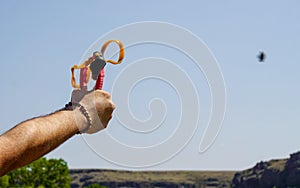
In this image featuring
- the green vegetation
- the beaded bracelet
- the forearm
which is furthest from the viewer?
the green vegetation

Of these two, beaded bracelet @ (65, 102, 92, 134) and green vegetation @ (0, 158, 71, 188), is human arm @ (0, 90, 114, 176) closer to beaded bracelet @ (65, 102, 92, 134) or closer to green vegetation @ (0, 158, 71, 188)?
beaded bracelet @ (65, 102, 92, 134)

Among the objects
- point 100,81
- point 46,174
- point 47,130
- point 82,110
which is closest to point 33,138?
point 47,130

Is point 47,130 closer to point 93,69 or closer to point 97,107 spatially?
point 97,107

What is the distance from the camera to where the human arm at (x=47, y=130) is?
2891mm

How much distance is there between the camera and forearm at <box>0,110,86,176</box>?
2883 millimetres

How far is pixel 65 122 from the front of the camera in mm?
Result: 3045

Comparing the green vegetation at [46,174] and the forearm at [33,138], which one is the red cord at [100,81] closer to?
the forearm at [33,138]

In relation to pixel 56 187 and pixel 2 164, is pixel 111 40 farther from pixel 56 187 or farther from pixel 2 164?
pixel 56 187

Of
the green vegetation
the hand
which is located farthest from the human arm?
the green vegetation

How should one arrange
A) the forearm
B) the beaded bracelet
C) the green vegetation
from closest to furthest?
1. the forearm
2. the beaded bracelet
3. the green vegetation

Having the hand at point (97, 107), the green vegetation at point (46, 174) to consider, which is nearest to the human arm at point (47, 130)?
the hand at point (97, 107)

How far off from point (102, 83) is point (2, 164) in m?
0.59

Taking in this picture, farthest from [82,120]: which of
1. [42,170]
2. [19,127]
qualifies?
[42,170]

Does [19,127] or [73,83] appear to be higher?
[73,83]
